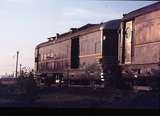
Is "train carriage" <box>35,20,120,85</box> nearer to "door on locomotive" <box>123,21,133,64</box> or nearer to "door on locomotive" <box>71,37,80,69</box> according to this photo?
"door on locomotive" <box>71,37,80,69</box>

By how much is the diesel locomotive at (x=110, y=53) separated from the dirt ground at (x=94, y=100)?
129cm

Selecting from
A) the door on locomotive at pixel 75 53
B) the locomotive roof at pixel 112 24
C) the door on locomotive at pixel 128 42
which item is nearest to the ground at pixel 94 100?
the door on locomotive at pixel 128 42

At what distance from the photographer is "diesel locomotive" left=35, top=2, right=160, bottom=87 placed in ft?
65.4

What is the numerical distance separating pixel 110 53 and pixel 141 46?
4.54m

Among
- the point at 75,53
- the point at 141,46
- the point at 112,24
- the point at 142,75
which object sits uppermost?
the point at 112,24

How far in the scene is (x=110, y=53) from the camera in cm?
2539

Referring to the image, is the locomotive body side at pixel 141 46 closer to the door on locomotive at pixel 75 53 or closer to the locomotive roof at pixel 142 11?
the locomotive roof at pixel 142 11

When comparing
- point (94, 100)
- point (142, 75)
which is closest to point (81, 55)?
point (142, 75)

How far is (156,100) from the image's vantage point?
56.0ft

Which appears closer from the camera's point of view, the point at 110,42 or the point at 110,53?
the point at 110,53

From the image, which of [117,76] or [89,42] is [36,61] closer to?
[89,42]

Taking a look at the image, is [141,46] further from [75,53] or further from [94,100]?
[75,53]

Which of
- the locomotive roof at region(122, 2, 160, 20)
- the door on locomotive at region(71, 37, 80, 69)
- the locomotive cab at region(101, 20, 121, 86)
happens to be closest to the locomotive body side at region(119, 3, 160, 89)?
the locomotive roof at region(122, 2, 160, 20)

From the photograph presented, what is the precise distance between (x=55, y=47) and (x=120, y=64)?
12911mm
